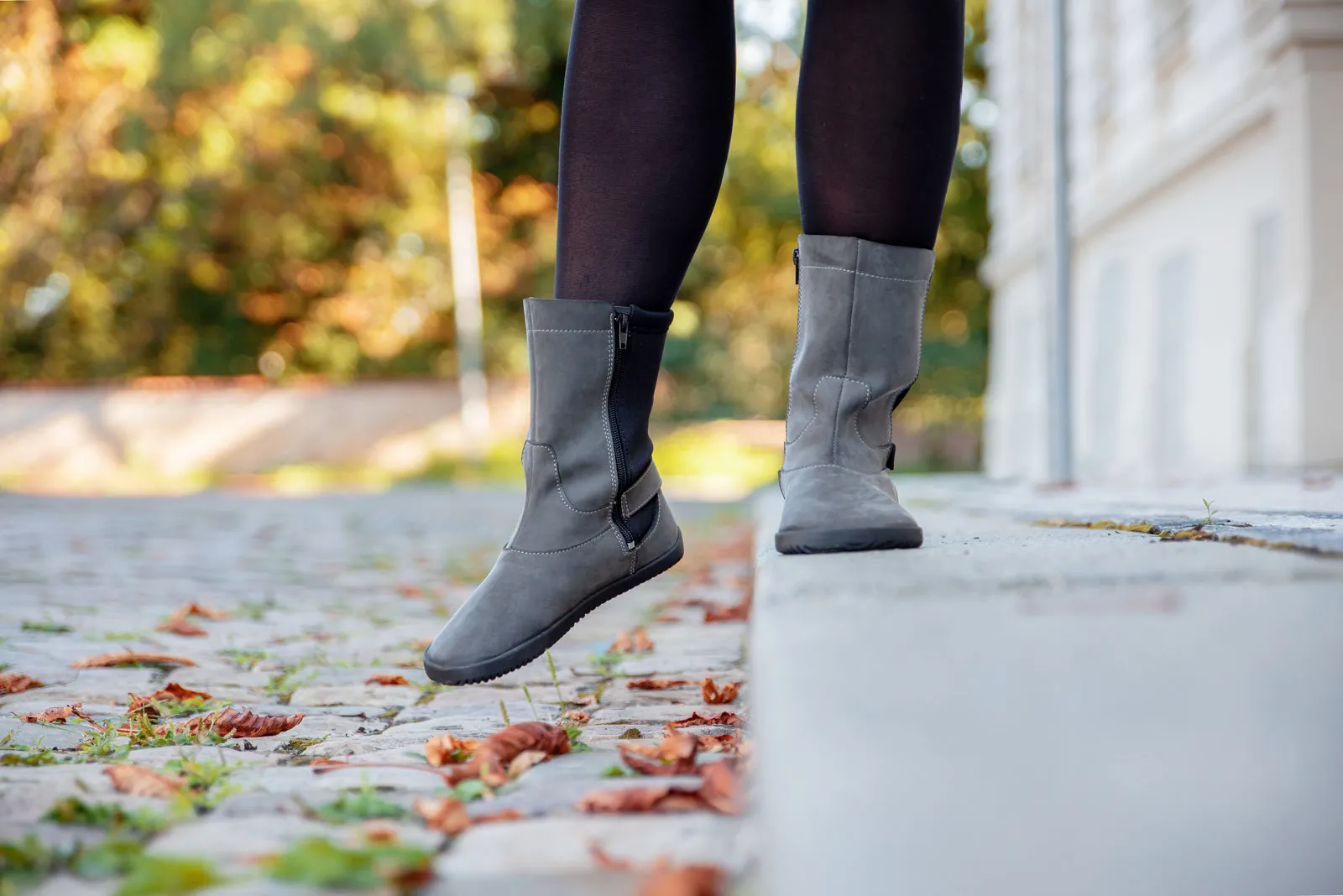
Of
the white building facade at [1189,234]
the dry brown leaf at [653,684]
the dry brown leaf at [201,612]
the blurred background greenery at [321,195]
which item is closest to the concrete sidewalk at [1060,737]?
the dry brown leaf at [653,684]

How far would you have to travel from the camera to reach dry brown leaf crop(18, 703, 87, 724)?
1.62 metres

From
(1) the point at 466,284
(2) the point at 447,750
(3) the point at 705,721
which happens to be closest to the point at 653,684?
(3) the point at 705,721

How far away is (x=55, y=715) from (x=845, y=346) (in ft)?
3.68

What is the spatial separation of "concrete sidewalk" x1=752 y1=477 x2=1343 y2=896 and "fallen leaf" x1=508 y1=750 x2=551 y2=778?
39cm

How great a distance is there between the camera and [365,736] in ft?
5.03

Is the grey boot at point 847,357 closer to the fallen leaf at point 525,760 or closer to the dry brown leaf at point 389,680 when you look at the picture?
the fallen leaf at point 525,760

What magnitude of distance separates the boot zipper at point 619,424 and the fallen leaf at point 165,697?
26.5 inches

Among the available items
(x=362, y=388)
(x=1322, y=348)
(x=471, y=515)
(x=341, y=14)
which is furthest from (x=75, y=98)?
(x=1322, y=348)

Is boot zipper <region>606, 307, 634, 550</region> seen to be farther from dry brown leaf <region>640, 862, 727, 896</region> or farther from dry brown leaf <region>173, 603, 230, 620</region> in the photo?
Answer: dry brown leaf <region>173, 603, 230, 620</region>

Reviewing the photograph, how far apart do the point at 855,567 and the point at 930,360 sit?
65.8ft

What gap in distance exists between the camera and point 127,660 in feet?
6.96

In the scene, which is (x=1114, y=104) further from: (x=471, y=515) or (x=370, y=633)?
(x=370, y=633)

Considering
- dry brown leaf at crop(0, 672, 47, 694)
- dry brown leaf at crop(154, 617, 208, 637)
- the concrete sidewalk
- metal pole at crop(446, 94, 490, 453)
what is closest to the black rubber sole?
the concrete sidewalk

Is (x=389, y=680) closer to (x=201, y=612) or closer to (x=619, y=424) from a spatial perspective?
(x=619, y=424)
